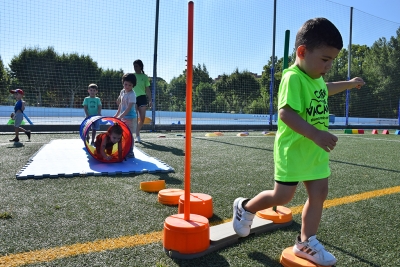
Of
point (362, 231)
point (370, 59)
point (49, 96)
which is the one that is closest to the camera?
point (362, 231)

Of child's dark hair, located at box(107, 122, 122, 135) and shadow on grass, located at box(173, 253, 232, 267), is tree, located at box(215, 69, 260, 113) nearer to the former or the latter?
child's dark hair, located at box(107, 122, 122, 135)

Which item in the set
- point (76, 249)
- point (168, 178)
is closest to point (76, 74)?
point (168, 178)

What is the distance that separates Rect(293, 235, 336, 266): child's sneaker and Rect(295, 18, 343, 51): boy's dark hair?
3.58 feet

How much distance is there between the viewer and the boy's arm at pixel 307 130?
1.64 m

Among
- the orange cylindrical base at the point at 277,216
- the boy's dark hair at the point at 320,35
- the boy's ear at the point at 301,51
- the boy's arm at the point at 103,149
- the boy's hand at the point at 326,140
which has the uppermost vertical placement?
the boy's dark hair at the point at 320,35

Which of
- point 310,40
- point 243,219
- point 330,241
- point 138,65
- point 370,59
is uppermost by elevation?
point 370,59

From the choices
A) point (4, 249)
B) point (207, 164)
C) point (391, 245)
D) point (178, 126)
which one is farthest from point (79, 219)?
point (178, 126)

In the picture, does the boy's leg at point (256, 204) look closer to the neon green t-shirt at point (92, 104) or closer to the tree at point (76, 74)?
the neon green t-shirt at point (92, 104)

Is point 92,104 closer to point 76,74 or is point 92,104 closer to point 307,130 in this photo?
point 76,74

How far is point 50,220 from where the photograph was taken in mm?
2371

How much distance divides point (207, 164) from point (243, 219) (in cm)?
264

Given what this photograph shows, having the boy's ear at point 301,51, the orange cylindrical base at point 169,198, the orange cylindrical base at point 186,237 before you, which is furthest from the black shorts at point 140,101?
the boy's ear at point 301,51

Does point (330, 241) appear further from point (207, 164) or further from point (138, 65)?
point (138, 65)

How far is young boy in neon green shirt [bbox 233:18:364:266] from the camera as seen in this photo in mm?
1822
